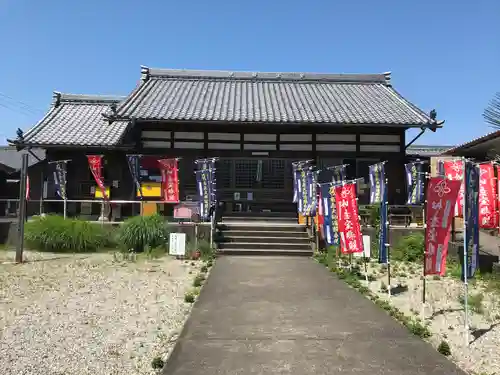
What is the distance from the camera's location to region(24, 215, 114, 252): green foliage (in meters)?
12.8

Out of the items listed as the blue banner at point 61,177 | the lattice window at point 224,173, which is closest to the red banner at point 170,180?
the lattice window at point 224,173

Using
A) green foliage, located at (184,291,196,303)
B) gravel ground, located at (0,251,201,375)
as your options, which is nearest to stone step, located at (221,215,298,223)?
gravel ground, located at (0,251,201,375)

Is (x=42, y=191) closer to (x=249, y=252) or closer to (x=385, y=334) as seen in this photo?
(x=249, y=252)

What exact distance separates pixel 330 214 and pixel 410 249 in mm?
3456

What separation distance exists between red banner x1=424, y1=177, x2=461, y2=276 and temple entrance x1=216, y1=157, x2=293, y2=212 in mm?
10037

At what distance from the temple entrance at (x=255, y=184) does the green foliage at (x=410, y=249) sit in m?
4.86

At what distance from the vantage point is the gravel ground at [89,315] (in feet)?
14.6

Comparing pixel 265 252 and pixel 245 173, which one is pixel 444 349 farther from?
pixel 245 173

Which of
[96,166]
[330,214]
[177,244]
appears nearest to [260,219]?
[177,244]

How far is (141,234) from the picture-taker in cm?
1272

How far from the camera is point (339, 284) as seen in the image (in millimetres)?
8539

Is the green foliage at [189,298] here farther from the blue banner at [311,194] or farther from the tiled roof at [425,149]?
the tiled roof at [425,149]

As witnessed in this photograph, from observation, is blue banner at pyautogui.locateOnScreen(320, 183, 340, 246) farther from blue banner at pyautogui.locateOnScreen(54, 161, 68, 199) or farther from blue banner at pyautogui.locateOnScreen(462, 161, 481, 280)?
blue banner at pyautogui.locateOnScreen(54, 161, 68, 199)

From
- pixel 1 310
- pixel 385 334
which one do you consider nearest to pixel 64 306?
pixel 1 310
